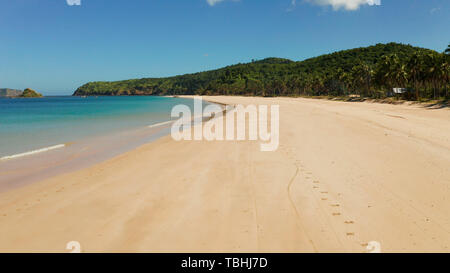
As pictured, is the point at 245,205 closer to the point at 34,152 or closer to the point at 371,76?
the point at 34,152

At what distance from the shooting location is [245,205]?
5082mm

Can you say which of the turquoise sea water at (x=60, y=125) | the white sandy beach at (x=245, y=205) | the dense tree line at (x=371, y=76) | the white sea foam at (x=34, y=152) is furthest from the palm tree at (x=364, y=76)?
the white sea foam at (x=34, y=152)

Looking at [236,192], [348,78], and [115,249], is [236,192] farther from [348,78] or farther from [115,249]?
[348,78]

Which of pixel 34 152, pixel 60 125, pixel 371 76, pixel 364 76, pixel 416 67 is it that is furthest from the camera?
pixel 364 76

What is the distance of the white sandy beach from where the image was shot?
12.5 feet

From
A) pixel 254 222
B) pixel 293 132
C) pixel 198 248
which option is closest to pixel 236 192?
pixel 254 222

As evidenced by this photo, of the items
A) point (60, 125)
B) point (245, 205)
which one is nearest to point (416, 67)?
point (245, 205)

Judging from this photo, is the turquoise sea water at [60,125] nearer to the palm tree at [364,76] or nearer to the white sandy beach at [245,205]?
the white sandy beach at [245,205]

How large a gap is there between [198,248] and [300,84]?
414 feet

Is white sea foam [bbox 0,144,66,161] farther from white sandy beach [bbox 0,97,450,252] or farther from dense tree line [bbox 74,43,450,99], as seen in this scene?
dense tree line [bbox 74,43,450,99]

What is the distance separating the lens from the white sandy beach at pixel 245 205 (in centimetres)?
380

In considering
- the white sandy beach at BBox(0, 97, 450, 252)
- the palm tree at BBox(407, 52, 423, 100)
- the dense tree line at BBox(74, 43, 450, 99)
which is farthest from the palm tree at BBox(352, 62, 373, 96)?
the white sandy beach at BBox(0, 97, 450, 252)

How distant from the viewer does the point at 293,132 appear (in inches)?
556

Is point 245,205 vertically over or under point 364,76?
under
